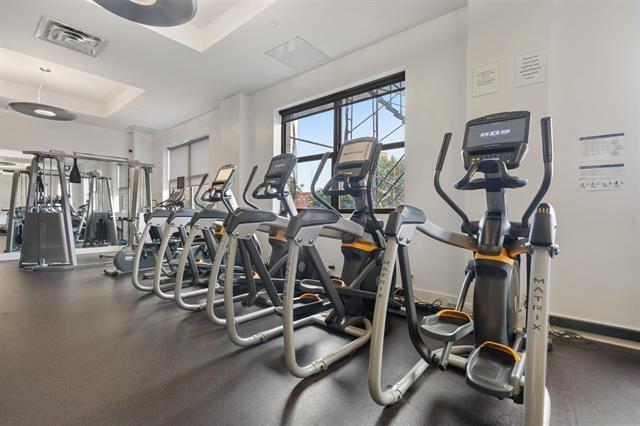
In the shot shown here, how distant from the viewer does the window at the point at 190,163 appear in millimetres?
6930

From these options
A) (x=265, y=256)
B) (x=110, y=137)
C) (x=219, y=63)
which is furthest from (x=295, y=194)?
(x=110, y=137)

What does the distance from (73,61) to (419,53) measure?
4738mm

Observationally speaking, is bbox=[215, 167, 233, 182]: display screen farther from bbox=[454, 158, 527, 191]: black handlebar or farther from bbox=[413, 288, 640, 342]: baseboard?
bbox=[413, 288, 640, 342]: baseboard

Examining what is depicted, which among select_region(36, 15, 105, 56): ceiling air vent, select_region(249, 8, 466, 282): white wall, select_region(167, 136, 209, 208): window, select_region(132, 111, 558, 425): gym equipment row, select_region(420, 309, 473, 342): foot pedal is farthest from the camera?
select_region(167, 136, 209, 208): window

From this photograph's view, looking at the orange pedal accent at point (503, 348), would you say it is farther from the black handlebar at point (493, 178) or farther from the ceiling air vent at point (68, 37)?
the ceiling air vent at point (68, 37)

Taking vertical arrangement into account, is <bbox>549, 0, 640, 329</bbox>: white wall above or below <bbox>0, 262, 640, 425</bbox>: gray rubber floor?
above

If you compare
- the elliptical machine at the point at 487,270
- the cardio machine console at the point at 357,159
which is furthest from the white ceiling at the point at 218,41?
the elliptical machine at the point at 487,270

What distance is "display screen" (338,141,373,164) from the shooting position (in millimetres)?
2238

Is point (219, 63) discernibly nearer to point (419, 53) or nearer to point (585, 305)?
point (419, 53)

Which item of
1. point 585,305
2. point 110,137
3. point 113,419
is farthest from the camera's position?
point 110,137

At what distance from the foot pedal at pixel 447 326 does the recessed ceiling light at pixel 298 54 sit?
347 cm

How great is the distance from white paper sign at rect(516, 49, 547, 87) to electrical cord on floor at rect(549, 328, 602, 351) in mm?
1941

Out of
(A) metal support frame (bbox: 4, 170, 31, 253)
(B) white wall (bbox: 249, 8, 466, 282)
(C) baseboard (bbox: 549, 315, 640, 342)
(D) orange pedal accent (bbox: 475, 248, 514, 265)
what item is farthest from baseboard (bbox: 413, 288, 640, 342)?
(A) metal support frame (bbox: 4, 170, 31, 253)

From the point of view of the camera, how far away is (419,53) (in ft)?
10.9
